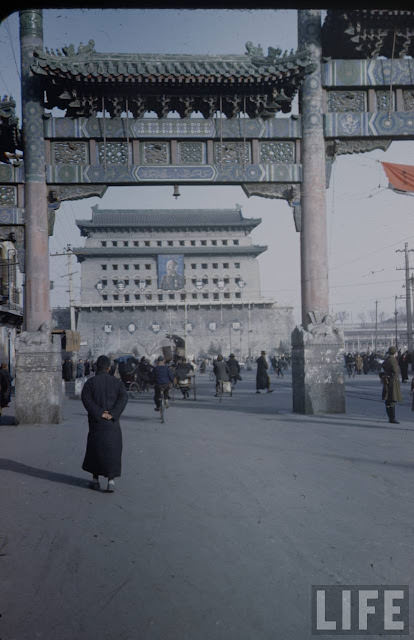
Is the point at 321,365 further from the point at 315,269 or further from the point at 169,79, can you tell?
the point at 169,79

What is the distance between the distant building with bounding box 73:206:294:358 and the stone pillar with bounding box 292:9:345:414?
168 ft

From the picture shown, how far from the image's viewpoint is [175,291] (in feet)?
223

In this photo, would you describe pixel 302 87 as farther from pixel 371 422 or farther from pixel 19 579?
pixel 19 579

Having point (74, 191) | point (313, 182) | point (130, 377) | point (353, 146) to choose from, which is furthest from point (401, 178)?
point (130, 377)

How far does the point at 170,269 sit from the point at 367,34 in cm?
5218

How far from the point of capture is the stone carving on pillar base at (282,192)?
548 inches

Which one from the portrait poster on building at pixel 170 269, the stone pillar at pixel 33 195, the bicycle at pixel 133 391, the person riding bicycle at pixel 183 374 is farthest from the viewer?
the portrait poster on building at pixel 170 269

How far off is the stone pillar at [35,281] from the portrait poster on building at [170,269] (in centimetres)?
4857

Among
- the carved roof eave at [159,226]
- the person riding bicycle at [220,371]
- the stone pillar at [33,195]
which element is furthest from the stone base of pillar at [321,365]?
the carved roof eave at [159,226]

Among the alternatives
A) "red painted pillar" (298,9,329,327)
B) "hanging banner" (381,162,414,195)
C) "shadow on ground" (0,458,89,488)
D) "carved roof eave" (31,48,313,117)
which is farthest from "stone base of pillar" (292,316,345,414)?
"shadow on ground" (0,458,89,488)

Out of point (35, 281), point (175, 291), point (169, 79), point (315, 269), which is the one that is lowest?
point (35, 281)

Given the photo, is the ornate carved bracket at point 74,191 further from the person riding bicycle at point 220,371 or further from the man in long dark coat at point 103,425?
the person riding bicycle at point 220,371

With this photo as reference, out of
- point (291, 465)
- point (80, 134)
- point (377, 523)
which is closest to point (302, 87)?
point (80, 134)

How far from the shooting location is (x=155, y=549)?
4633 mm
